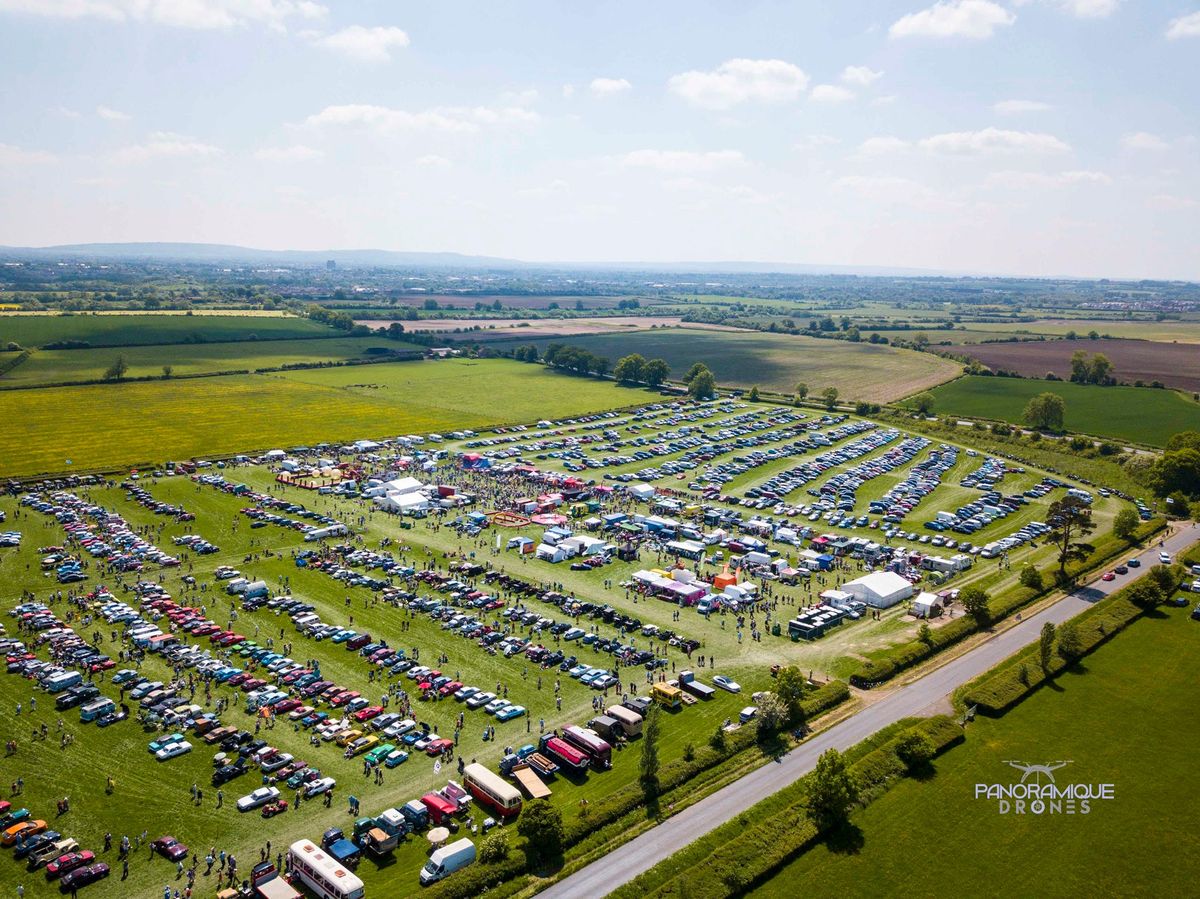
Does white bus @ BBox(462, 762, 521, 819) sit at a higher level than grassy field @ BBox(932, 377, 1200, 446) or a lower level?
lower

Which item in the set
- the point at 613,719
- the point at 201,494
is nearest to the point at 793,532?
the point at 613,719

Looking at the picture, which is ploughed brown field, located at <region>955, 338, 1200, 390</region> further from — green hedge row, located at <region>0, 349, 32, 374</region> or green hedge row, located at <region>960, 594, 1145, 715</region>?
green hedge row, located at <region>0, 349, 32, 374</region>

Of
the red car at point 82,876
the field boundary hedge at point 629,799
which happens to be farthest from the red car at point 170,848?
the field boundary hedge at point 629,799

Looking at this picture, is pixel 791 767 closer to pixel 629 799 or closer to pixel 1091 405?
pixel 629 799

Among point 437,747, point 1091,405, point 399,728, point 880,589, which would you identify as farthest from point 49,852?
point 1091,405

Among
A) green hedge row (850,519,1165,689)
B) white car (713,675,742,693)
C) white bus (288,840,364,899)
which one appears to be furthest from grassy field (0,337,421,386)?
A: green hedge row (850,519,1165,689)

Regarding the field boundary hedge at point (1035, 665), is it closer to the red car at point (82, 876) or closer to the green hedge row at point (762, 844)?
the green hedge row at point (762, 844)

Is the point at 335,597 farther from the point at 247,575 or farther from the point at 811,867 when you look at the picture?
the point at 811,867
